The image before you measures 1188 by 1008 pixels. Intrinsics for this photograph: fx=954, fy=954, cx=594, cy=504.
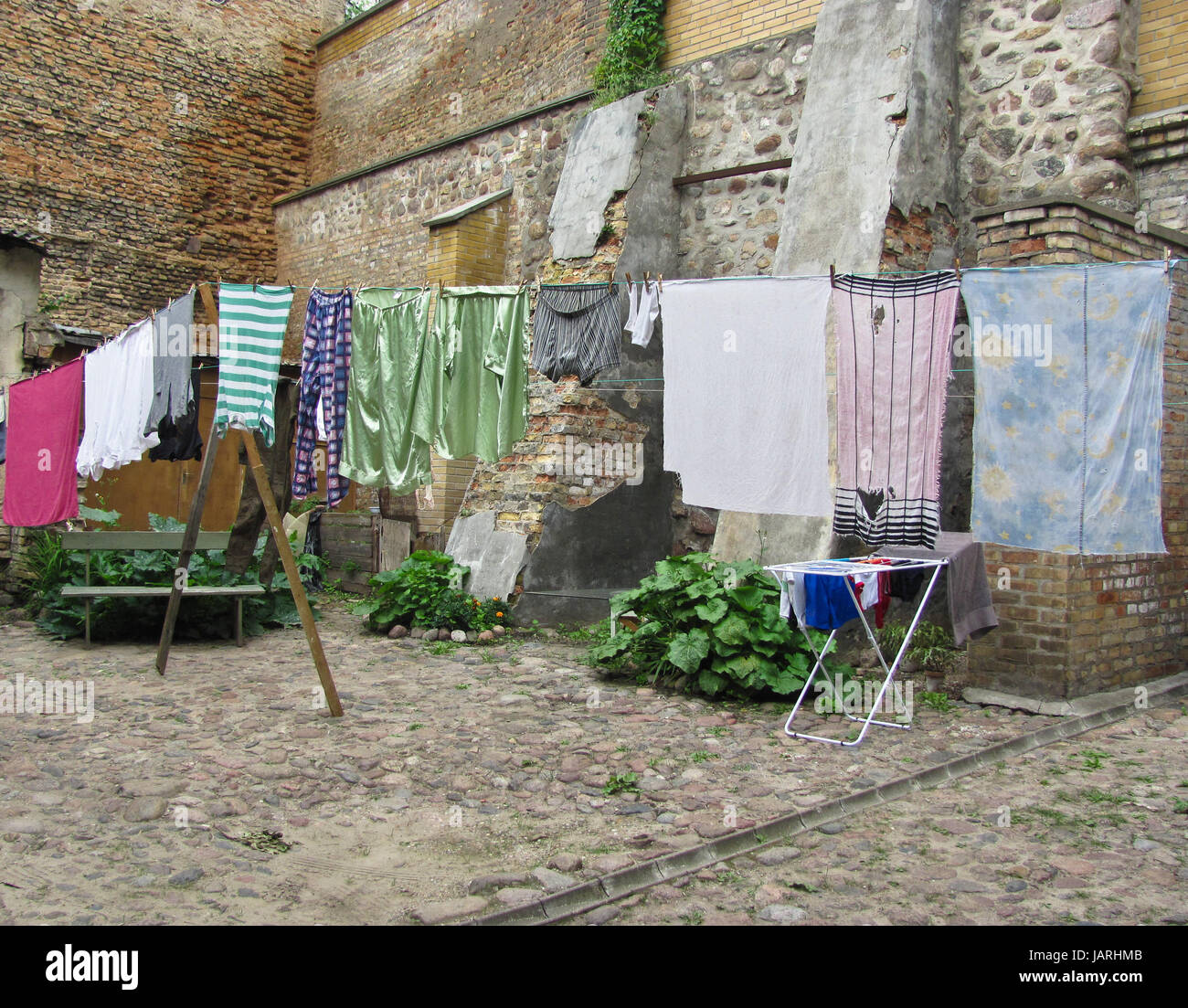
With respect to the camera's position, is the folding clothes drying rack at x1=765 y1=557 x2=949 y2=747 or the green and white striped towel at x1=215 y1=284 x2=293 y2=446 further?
the green and white striped towel at x1=215 y1=284 x2=293 y2=446

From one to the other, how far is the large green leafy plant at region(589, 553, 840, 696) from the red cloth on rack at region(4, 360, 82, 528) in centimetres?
509

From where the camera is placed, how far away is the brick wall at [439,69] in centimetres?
1311

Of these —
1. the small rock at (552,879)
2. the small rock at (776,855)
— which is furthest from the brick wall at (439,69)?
the small rock at (552,879)

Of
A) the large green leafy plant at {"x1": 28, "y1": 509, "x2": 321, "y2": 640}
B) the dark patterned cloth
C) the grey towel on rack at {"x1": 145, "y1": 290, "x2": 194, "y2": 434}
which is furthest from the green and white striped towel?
the large green leafy plant at {"x1": 28, "y1": 509, "x2": 321, "y2": 640}

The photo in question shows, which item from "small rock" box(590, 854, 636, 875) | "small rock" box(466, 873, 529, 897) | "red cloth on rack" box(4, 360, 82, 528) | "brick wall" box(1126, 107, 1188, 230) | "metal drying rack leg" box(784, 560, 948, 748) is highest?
"brick wall" box(1126, 107, 1188, 230)

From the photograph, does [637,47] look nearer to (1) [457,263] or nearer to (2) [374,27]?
(1) [457,263]

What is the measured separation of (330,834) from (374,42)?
16535 mm

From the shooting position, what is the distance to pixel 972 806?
4.39 m

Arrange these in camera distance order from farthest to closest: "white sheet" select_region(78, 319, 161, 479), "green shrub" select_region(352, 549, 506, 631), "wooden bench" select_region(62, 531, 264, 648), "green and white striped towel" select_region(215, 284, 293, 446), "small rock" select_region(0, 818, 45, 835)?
"green shrub" select_region(352, 549, 506, 631) < "wooden bench" select_region(62, 531, 264, 648) < "white sheet" select_region(78, 319, 161, 479) < "green and white striped towel" select_region(215, 284, 293, 446) < "small rock" select_region(0, 818, 45, 835)

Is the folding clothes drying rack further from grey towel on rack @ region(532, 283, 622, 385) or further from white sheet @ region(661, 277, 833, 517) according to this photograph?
grey towel on rack @ region(532, 283, 622, 385)

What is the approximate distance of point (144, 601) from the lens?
8938 millimetres

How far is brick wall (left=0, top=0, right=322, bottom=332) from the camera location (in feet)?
50.7
